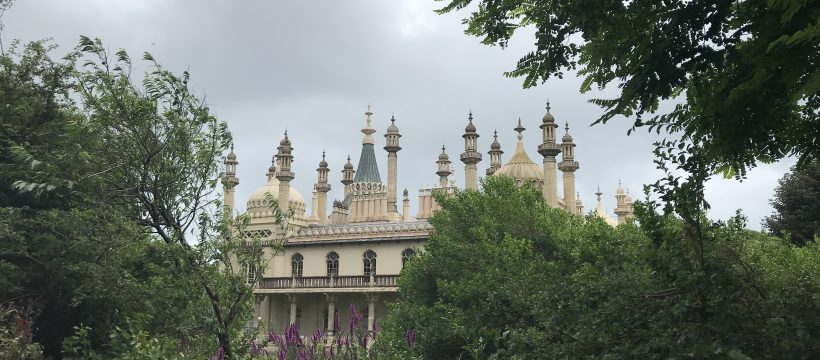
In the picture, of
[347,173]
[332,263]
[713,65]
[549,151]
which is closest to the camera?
[713,65]

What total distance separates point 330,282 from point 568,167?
1348cm

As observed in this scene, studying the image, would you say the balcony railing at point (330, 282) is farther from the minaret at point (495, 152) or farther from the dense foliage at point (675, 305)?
the dense foliage at point (675, 305)

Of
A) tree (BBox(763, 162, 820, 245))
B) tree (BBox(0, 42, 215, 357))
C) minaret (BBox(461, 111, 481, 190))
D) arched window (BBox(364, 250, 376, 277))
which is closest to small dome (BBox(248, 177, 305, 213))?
arched window (BBox(364, 250, 376, 277))

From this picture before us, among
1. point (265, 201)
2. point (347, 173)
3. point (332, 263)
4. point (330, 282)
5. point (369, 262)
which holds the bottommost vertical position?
point (330, 282)

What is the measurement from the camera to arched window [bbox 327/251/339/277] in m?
40.1

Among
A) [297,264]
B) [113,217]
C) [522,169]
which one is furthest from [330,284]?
[113,217]

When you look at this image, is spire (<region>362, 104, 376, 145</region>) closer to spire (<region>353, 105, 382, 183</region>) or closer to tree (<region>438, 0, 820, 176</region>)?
spire (<region>353, 105, 382, 183</region>)

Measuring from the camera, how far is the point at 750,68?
6.88 metres

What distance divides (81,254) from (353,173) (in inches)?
1678

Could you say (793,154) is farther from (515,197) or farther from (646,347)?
(515,197)

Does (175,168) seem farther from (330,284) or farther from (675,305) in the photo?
(330,284)

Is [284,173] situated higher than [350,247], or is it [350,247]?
[284,173]

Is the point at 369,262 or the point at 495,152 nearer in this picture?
the point at 369,262

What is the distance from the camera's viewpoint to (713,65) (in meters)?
7.32
